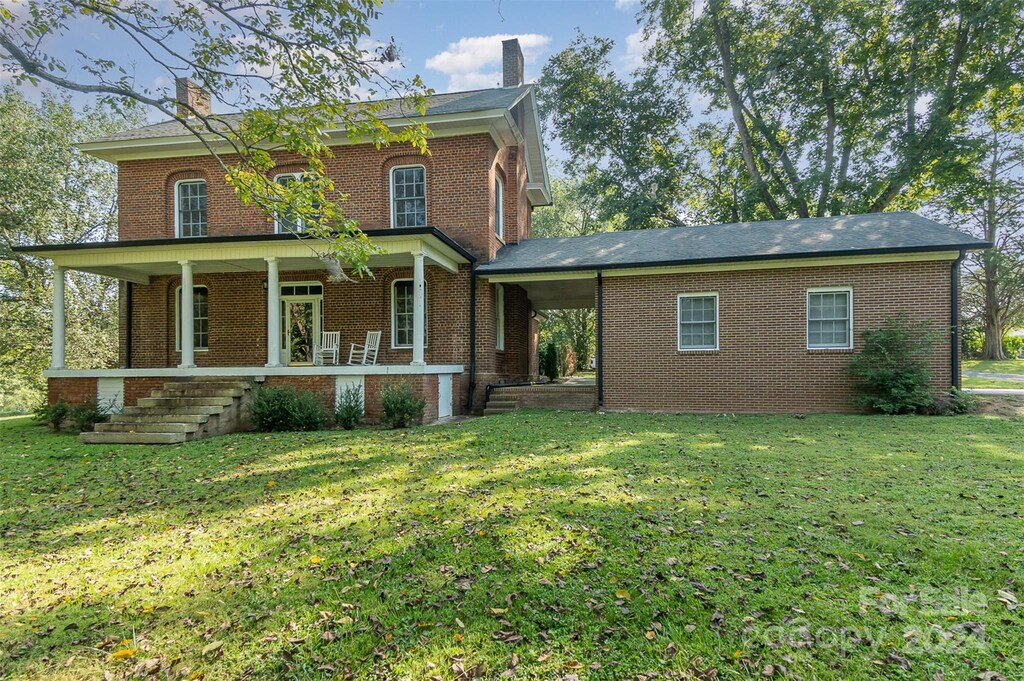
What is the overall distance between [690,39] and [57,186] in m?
27.3

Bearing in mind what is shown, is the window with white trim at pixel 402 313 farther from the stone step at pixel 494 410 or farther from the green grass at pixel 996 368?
the green grass at pixel 996 368

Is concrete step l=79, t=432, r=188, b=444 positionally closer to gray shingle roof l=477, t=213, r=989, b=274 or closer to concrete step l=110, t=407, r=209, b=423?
concrete step l=110, t=407, r=209, b=423

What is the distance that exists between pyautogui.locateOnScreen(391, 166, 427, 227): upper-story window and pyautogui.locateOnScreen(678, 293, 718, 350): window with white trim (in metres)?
7.02

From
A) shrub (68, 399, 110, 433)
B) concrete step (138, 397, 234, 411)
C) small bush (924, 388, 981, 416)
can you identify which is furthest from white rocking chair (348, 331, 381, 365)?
small bush (924, 388, 981, 416)

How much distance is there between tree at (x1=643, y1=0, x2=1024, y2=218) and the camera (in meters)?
19.1

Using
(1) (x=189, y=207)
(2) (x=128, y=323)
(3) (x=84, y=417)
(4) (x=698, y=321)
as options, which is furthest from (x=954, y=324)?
(2) (x=128, y=323)

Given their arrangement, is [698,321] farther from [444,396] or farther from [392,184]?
[392,184]

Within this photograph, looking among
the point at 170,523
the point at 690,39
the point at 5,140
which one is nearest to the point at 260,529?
the point at 170,523

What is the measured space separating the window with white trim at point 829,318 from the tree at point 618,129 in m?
12.6

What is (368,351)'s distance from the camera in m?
13.8

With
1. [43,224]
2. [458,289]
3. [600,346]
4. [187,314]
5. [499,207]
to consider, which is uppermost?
[43,224]

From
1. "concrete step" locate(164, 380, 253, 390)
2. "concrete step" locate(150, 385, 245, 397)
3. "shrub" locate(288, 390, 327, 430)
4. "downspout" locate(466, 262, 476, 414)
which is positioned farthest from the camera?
"downspout" locate(466, 262, 476, 414)

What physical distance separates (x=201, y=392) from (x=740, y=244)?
40.7 feet

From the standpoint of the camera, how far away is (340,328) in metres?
14.5
